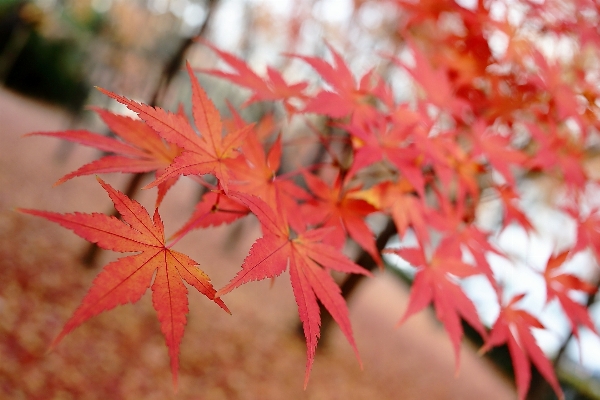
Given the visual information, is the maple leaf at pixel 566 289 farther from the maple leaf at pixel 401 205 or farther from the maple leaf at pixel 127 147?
the maple leaf at pixel 127 147

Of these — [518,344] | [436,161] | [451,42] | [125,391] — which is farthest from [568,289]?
[125,391]

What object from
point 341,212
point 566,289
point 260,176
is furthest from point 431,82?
point 566,289

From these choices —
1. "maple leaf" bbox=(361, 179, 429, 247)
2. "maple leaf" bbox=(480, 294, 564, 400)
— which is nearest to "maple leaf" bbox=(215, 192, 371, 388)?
"maple leaf" bbox=(361, 179, 429, 247)

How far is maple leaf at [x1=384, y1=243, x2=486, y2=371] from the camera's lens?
0.90 m

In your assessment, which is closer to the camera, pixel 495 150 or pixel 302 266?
pixel 302 266

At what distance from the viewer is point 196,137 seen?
0.64m

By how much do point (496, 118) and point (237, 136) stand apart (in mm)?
1026

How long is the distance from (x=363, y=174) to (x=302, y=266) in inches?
20.2

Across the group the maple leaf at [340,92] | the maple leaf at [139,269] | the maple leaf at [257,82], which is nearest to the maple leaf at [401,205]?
the maple leaf at [340,92]

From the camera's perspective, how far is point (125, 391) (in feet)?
8.05

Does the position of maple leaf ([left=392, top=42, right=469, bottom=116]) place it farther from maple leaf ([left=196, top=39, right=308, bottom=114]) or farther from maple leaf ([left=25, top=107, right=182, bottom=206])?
maple leaf ([left=25, top=107, right=182, bottom=206])

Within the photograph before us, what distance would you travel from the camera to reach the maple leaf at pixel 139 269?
510mm

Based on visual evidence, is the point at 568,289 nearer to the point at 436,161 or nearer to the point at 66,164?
the point at 436,161

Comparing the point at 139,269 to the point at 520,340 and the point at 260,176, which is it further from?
the point at 520,340
